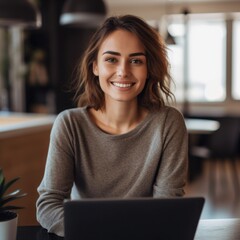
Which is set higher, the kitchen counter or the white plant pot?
the white plant pot

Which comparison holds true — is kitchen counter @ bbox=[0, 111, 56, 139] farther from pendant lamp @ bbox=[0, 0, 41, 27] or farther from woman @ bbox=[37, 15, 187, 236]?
woman @ bbox=[37, 15, 187, 236]

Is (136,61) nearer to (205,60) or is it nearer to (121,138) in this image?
(121,138)

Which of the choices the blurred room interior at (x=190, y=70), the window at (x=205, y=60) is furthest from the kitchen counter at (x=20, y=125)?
the window at (x=205, y=60)

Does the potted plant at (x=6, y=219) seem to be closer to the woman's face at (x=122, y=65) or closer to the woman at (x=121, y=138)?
the woman at (x=121, y=138)

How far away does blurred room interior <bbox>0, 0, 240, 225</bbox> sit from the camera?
17.4 feet

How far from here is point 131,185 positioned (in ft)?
5.21

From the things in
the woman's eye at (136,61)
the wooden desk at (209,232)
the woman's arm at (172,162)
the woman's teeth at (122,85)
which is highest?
the woman's eye at (136,61)

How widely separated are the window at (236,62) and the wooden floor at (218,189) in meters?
1.53

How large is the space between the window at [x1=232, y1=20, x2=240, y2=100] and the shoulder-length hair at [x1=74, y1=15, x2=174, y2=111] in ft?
21.4

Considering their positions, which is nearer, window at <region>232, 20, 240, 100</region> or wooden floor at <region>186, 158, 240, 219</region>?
wooden floor at <region>186, 158, 240, 219</region>

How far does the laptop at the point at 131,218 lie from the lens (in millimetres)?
968

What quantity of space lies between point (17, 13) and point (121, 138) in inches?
63.9

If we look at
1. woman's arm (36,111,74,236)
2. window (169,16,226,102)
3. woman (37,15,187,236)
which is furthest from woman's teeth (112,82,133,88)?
window (169,16,226,102)

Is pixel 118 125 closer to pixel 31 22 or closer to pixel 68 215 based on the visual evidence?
pixel 68 215
